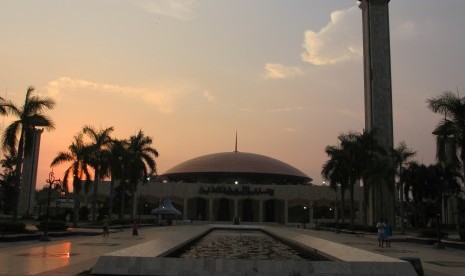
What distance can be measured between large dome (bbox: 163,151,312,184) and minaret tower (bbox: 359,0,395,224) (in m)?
39.7

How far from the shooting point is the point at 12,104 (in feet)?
102

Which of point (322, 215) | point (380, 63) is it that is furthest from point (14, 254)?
point (322, 215)

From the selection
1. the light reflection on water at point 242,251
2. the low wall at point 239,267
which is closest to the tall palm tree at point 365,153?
Answer: the light reflection on water at point 242,251

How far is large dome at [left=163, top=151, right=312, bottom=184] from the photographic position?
102m

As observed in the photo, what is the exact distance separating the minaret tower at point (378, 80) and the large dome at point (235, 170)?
130ft

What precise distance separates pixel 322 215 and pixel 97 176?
A: 59.6 m

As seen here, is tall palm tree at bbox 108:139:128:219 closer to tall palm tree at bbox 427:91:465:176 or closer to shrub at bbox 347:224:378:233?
shrub at bbox 347:224:378:233

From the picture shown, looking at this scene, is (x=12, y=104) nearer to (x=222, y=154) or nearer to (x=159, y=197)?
(x=159, y=197)

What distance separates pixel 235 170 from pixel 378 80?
4369 cm

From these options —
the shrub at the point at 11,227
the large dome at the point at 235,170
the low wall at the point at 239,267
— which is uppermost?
the large dome at the point at 235,170

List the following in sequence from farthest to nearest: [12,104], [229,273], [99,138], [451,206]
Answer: [451,206]
[99,138]
[12,104]
[229,273]

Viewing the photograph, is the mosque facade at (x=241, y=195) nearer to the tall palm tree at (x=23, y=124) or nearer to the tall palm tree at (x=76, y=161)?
the tall palm tree at (x=76, y=161)

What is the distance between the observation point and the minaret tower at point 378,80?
204 ft

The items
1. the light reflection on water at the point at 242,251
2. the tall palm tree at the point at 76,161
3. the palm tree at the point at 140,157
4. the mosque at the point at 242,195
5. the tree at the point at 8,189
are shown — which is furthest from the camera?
the mosque at the point at 242,195
